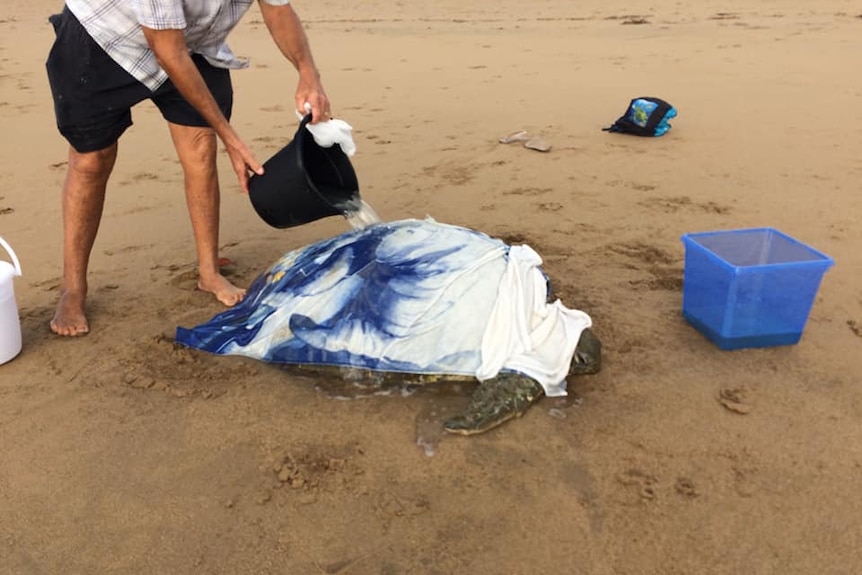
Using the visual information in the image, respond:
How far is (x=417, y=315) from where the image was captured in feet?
6.95

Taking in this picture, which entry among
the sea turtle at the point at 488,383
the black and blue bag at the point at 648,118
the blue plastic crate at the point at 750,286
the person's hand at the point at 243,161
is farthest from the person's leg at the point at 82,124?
the black and blue bag at the point at 648,118

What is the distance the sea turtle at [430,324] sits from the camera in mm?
2051

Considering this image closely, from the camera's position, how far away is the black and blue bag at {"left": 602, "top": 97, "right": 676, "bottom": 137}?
181 inches

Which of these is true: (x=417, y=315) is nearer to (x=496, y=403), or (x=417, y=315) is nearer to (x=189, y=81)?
(x=496, y=403)

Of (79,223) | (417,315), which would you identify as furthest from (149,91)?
(417,315)

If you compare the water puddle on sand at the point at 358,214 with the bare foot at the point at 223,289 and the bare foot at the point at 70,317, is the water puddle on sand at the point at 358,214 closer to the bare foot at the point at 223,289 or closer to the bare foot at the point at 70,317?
the bare foot at the point at 223,289

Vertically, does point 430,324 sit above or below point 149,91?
below

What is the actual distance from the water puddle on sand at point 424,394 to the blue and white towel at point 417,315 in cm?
5

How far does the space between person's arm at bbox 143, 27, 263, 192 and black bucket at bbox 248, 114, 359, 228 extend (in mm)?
62

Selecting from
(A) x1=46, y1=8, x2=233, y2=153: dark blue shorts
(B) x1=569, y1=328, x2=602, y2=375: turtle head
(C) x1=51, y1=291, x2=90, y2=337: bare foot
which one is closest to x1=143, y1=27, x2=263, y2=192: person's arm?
(A) x1=46, y1=8, x2=233, y2=153: dark blue shorts

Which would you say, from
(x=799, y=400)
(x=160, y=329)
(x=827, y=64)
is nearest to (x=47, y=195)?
(x=160, y=329)

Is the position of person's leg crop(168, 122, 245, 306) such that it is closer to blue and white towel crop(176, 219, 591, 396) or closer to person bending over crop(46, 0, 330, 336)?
person bending over crop(46, 0, 330, 336)

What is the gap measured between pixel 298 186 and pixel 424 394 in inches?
28.2

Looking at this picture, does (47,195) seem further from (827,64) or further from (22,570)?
(827,64)
